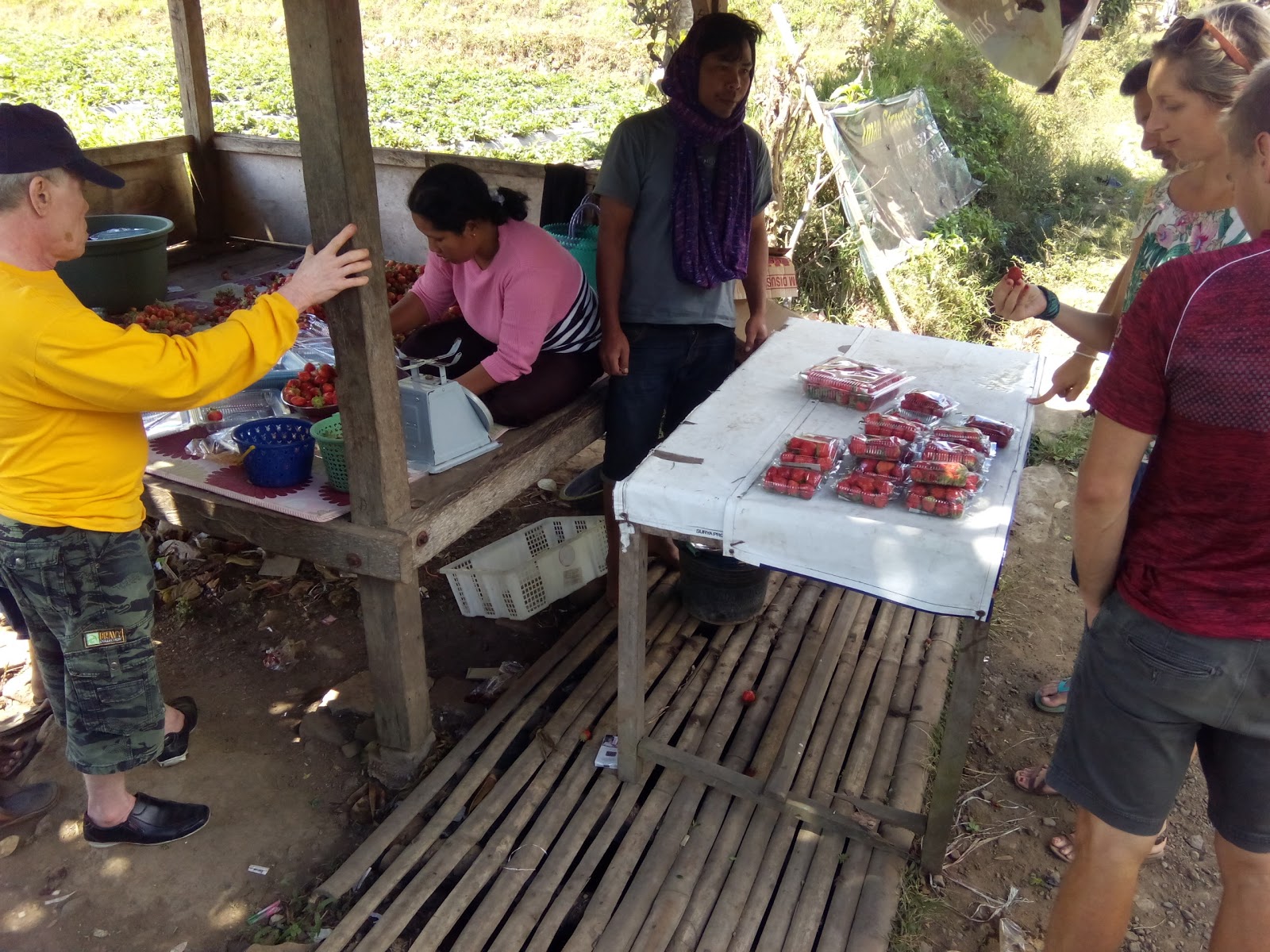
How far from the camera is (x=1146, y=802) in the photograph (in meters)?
1.74

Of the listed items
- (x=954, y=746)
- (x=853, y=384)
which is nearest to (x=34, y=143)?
(x=853, y=384)

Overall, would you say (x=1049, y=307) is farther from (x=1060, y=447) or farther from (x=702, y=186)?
(x=1060, y=447)

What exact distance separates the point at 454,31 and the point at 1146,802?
23.3 m

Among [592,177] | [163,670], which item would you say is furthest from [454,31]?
[163,670]

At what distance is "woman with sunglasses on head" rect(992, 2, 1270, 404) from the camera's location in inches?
80.3

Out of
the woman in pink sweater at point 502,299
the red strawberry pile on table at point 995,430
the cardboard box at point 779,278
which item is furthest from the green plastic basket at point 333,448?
the cardboard box at point 779,278

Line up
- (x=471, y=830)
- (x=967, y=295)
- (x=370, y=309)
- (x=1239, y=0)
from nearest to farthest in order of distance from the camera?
(x=1239, y=0) < (x=370, y=309) < (x=471, y=830) < (x=967, y=295)

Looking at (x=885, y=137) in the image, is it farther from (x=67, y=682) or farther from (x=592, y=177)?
(x=67, y=682)

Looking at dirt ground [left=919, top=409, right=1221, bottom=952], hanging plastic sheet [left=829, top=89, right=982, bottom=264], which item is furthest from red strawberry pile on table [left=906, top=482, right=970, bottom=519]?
hanging plastic sheet [left=829, top=89, right=982, bottom=264]

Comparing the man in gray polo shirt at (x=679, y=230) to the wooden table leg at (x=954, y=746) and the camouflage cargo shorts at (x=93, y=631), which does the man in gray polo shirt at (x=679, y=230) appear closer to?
the wooden table leg at (x=954, y=746)

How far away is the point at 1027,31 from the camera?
3.16 meters

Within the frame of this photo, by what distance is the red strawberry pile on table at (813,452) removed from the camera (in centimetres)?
241

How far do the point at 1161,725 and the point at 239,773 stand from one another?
2.75 m

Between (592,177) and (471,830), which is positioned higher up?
(592,177)
